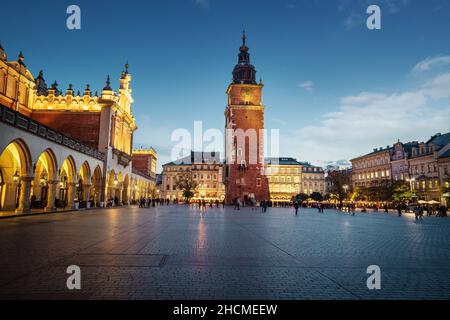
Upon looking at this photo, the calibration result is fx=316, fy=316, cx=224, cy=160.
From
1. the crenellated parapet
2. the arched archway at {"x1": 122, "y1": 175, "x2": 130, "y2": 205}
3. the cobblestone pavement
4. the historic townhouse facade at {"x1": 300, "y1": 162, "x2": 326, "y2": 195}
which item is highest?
the crenellated parapet

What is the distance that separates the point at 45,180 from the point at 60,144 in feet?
15.4

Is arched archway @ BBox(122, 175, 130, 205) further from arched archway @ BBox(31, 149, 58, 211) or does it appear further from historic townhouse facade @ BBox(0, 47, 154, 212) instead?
arched archway @ BBox(31, 149, 58, 211)

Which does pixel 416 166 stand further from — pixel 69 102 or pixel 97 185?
pixel 69 102

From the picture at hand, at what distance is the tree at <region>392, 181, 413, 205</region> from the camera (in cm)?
6062

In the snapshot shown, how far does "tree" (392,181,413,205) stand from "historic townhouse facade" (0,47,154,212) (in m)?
51.4

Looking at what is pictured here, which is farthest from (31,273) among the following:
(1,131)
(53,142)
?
(53,142)

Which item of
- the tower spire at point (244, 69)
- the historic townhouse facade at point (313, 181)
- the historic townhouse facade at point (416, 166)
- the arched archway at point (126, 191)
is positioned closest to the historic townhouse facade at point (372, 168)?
the historic townhouse facade at point (416, 166)

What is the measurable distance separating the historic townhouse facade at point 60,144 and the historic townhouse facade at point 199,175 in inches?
1952

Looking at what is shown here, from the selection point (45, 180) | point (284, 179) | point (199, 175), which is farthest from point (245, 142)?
point (45, 180)

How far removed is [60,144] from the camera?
29.1 meters

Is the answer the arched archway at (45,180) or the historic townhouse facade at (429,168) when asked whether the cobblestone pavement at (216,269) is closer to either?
A: the arched archway at (45,180)

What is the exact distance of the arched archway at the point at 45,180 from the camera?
28297mm

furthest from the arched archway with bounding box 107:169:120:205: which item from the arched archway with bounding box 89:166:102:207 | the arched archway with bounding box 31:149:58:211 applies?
the arched archway with bounding box 31:149:58:211
